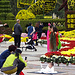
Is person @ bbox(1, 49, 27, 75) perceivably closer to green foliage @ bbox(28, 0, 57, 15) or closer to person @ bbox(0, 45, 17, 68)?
person @ bbox(0, 45, 17, 68)

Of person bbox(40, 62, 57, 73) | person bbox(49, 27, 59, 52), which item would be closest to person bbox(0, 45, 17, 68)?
person bbox(40, 62, 57, 73)

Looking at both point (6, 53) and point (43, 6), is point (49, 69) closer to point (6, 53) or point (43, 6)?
point (6, 53)

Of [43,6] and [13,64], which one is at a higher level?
[13,64]

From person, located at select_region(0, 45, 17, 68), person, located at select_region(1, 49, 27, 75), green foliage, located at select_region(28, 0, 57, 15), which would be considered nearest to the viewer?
person, located at select_region(1, 49, 27, 75)

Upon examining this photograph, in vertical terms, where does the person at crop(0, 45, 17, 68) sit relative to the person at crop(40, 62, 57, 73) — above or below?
above

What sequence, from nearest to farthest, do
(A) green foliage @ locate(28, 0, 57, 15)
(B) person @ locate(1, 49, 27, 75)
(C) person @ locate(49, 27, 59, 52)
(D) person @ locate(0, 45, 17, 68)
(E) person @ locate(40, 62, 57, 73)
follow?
1. (B) person @ locate(1, 49, 27, 75)
2. (D) person @ locate(0, 45, 17, 68)
3. (E) person @ locate(40, 62, 57, 73)
4. (C) person @ locate(49, 27, 59, 52)
5. (A) green foliage @ locate(28, 0, 57, 15)

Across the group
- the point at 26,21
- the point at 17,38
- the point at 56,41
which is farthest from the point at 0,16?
the point at 56,41

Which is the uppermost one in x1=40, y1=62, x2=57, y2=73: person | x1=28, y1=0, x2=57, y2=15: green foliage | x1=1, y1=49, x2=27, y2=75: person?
x1=1, y1=49, x2=27, y2=75: person

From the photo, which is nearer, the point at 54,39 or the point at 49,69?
the point at 49,69

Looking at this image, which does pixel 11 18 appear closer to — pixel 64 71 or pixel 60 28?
pixel 60 28

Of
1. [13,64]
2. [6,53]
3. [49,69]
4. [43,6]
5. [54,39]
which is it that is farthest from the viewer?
[43,6]

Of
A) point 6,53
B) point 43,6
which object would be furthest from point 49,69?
point 43,6

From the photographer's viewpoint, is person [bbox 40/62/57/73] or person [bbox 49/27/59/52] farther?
person [bbox 49/27/59/52]

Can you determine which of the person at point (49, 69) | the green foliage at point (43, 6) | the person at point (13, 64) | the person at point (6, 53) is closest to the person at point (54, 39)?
the person at point (49, 69)
